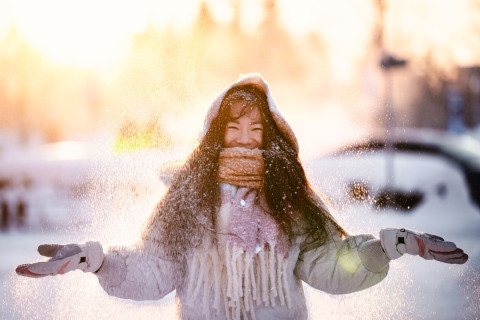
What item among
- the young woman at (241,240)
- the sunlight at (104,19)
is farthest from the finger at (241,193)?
the sunlight at (104,19)

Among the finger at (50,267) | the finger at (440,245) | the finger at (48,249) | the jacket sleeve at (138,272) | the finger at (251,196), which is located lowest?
the jacket sleeve at (138,272)

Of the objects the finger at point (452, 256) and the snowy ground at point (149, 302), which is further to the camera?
the snowy ground at point (149, 302)

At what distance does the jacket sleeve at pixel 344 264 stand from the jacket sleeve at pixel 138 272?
492 millimetres

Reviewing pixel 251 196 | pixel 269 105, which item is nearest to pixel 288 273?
pixel 251 196

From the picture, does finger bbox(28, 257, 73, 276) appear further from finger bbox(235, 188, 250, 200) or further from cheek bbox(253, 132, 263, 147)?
cheek bbox(253, 132, 263, 147)

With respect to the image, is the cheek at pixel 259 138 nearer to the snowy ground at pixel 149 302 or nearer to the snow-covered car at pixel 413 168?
the snowy ground at pixel 149 302

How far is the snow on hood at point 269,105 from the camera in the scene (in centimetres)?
217

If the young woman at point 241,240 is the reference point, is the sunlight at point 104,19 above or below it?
above

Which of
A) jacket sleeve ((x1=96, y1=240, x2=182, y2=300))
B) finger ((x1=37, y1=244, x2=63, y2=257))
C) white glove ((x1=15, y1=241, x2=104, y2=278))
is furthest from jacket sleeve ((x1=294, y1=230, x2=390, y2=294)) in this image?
finger ((x1=37, y1=244, x2=63, y2=257))

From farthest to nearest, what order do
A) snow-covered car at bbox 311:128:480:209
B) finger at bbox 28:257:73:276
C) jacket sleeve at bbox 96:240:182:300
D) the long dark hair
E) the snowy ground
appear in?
snow-covered car at bbox 311:128:480:209, the snowy ground, the long dark hair, jacket sleeve at bbox 96:240:182:300, finger at bbox 28:257:73:276

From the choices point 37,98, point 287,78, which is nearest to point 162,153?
point 287,78

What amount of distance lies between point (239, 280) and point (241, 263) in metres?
0.06

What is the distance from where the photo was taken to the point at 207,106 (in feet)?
7.70

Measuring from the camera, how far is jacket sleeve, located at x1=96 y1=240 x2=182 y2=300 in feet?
6.30
